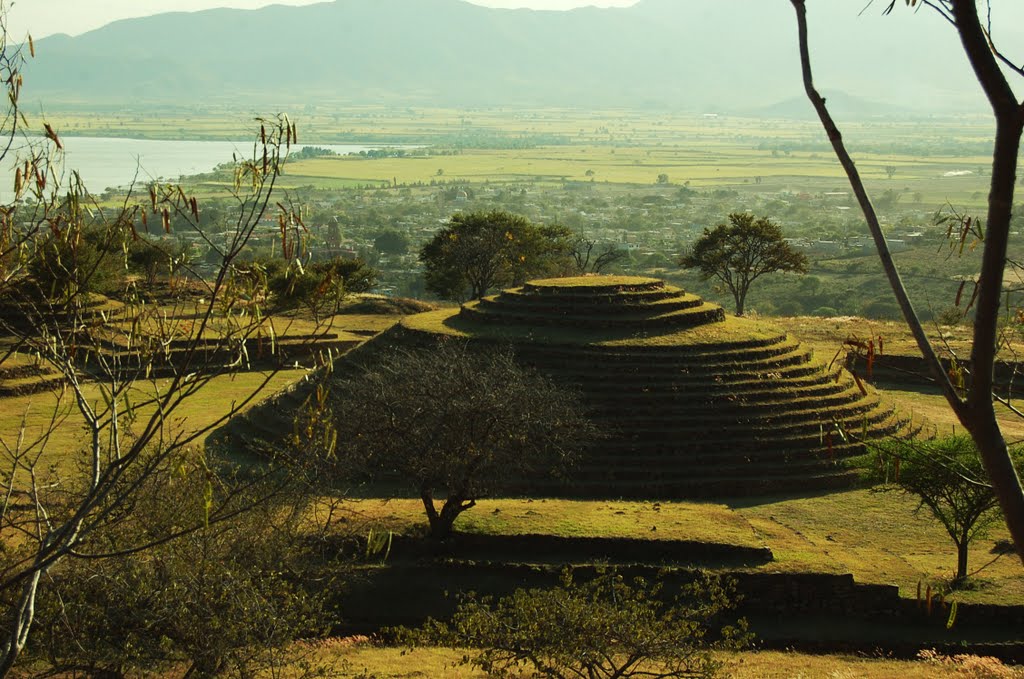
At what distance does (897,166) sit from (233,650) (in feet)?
575

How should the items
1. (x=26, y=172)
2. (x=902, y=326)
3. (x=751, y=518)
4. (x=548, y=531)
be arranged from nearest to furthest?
1. (x=26, y=172)
2. (x=548, y=531)
3. (x=751, y=518)
4. (x=902, y=326)

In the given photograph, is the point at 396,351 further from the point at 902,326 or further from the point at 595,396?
the point at 902,326

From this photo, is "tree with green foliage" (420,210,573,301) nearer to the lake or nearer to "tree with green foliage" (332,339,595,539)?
the lake

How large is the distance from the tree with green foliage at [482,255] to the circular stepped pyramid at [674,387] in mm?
18764

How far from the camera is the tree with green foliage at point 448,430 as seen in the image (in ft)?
58.0

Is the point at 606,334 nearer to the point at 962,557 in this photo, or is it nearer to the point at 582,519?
the point at 582,519

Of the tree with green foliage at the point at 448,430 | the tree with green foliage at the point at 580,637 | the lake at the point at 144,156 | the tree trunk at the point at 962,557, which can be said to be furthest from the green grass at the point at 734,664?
the lake at the point at 144,156

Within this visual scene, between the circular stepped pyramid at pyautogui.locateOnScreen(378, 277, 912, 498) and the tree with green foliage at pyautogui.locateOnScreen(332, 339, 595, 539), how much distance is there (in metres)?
2.96

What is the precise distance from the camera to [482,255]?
1812 inches

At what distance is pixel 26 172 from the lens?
611 centimetres

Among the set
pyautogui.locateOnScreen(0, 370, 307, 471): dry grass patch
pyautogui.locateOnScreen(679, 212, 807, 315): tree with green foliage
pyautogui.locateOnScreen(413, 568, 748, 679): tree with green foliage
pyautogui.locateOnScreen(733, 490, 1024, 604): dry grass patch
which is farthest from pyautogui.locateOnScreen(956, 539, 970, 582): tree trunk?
pyautogui.locateOnScreen(679, 212, 807, 315): tree with green foliage

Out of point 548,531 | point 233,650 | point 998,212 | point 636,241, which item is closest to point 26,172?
point 998,212

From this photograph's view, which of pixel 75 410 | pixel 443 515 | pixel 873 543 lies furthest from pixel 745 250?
pixel 443 515

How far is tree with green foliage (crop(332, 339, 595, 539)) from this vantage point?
17.7 meters
